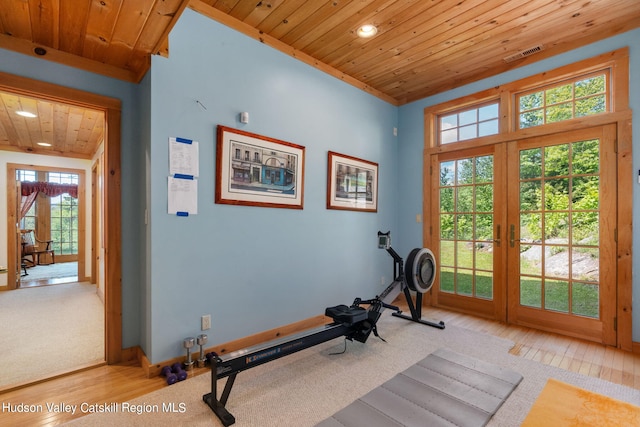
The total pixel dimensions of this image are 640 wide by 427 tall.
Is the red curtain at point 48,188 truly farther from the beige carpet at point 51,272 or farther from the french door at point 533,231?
the french door at point 533,231

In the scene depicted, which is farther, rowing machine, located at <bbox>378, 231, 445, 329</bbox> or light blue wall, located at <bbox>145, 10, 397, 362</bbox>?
rowing machine, located at <bbox>378, 231, 445, 329</bbox>

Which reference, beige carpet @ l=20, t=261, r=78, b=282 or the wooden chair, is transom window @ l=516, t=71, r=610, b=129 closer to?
beige carpet @ l=20, t=261, r=78, b=282

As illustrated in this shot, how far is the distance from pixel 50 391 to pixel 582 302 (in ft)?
15.5

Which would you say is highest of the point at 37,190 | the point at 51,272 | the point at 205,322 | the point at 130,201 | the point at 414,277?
the point at 37,190

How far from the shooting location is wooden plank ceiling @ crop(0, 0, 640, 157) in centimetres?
195

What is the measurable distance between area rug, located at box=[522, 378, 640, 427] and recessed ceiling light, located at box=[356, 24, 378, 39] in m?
3.22

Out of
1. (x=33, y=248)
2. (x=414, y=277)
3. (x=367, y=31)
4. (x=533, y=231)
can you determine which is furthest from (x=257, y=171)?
(x=33, y=248)

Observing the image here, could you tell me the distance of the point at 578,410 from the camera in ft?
6.11

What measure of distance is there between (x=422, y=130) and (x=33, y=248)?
30.5 ft

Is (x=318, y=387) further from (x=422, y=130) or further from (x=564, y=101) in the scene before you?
(x=564, y=101)

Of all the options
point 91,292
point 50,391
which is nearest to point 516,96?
point 50,391

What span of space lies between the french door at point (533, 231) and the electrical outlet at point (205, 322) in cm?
307

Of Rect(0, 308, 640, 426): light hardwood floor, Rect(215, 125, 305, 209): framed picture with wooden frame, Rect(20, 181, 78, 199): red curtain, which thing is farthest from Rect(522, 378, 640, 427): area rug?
Rect(20, 181, 78, 199): red curtain

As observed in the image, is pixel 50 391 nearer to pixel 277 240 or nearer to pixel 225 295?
pixel 225 295
